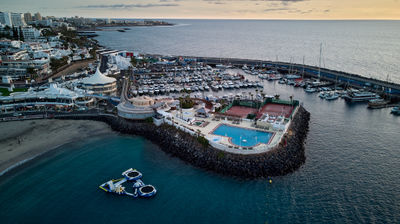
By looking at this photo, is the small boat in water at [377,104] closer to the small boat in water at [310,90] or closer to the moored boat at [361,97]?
the moored boat at [361,97]

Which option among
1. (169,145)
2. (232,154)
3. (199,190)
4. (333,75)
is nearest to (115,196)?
(199,190)

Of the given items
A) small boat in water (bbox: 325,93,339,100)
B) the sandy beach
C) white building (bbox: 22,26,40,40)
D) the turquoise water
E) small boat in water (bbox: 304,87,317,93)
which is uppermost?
white building (bbox: 22,26,40,40)

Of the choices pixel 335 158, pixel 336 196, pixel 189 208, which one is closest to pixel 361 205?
pixel 336 196

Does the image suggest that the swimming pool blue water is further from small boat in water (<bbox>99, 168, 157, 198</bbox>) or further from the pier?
the pier

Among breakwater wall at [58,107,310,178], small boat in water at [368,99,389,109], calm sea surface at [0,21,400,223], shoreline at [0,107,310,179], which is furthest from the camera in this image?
small boat in water at [368,99,389,109]

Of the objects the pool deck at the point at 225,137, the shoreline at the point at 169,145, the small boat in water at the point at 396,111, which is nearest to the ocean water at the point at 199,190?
the shoreline at the point at 169,145

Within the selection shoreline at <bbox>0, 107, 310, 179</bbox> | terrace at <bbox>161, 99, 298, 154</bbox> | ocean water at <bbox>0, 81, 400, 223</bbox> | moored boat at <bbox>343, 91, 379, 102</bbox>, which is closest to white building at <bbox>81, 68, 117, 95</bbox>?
shoreline at <bbox>0, 107, 310, 179</bbox>

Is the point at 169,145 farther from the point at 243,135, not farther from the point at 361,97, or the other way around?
the point at 361,97
